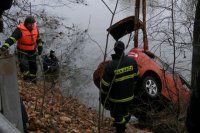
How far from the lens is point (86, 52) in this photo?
17.9m

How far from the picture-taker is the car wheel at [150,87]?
8.66m

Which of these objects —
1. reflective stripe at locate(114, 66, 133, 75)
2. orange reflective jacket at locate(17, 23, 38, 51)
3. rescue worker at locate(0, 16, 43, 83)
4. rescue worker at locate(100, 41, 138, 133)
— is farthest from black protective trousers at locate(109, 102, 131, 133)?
orange reflective jacket at locate(17, 23, 38, 51)

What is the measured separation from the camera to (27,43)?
981 cm

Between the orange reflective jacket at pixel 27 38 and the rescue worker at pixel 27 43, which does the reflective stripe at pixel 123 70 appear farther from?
the orange reflective jacket at pixel 27 38

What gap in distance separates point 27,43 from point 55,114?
2630mm

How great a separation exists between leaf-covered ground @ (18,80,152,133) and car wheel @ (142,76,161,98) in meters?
0.82

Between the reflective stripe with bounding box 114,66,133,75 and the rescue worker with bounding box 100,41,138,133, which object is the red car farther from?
the reflective stripe with bounding box 114,66,133,75

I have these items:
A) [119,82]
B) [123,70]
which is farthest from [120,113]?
[123,70]

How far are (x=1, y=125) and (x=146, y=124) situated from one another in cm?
784

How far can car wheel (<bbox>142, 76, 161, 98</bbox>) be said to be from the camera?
8.66 metres

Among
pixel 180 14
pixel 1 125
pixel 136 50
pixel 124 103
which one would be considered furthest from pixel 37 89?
pixel 1 125

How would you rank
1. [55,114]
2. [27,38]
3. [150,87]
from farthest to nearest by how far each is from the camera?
[27,38] < [150,87] < [55,114]

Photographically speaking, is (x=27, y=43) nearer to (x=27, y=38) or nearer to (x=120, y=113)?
(x=27, y=38)

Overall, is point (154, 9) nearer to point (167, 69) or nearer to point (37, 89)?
point (167, 69)
